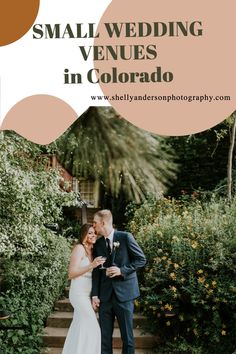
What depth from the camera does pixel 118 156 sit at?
1.16 metres

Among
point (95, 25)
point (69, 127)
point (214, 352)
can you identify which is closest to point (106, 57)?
point (95, 25)

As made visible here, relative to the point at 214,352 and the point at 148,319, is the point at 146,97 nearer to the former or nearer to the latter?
the point at 214,352

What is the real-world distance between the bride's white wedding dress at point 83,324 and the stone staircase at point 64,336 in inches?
37.9

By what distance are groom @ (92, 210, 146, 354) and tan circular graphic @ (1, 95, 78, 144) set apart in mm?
3328

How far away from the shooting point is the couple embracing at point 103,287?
473 cm

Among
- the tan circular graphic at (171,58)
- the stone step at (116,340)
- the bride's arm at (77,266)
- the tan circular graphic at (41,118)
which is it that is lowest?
the stone step at (116,340)

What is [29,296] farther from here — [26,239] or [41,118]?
[41,118]

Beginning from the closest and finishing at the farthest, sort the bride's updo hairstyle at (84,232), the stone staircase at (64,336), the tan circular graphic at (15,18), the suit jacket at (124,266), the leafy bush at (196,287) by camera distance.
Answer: the tan circular graphic at (15,18)
the suit jacket at (124,266)
the bride's updo hairstyle at (84,232)
the leafy bush at (196,287)
the stone staircase at (64,336)

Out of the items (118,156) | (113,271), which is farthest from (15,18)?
(113,271)

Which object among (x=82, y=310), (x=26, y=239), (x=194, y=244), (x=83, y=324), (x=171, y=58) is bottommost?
(x=83, y=324)

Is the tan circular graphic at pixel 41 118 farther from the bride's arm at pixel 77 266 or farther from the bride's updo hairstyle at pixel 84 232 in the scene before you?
the bride's updo hairstyle at pixel 84 232

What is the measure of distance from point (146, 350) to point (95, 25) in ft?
16.4

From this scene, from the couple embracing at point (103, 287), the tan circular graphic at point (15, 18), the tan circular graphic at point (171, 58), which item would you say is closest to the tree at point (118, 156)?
the tan circular graphic at point (171, 58)

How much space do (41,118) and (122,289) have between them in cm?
362
